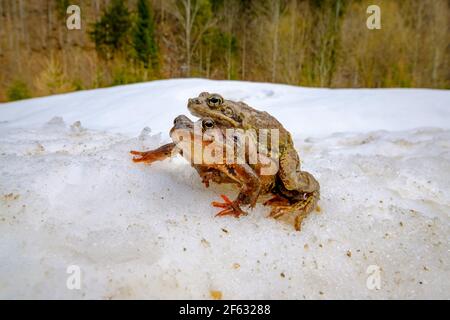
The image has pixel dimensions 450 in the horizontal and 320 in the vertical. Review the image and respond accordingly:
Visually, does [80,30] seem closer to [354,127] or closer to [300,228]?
[354,127]

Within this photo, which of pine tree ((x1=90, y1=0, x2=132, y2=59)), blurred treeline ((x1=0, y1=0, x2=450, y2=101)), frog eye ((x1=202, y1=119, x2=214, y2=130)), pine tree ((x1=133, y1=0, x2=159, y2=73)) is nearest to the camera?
frog eye ((x1=202, y1=119, x2=214, y2=130))

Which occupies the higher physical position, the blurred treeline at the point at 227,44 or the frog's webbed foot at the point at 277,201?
the blurred treeline at the point at 227,44

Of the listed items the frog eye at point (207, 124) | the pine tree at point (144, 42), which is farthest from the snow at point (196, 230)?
the pine tree at point (144, 42)

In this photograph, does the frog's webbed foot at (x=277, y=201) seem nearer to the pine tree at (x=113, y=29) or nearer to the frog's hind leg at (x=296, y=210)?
the frog's hind leg at (x=296, y=210)

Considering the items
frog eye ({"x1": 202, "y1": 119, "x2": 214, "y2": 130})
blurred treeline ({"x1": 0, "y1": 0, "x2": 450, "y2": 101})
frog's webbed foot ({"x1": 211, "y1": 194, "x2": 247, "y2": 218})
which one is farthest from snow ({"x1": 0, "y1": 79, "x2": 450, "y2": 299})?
blurred treeline ({"x1": 0, "y1": 0, "x2": 450, "y2": 101})

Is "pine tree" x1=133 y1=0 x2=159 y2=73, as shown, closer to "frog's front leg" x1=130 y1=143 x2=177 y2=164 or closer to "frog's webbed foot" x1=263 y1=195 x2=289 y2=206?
"frog's front leg" x1=130 y1=143 x2=177 y2=164

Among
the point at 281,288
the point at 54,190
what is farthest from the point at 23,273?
the point at 281,288
